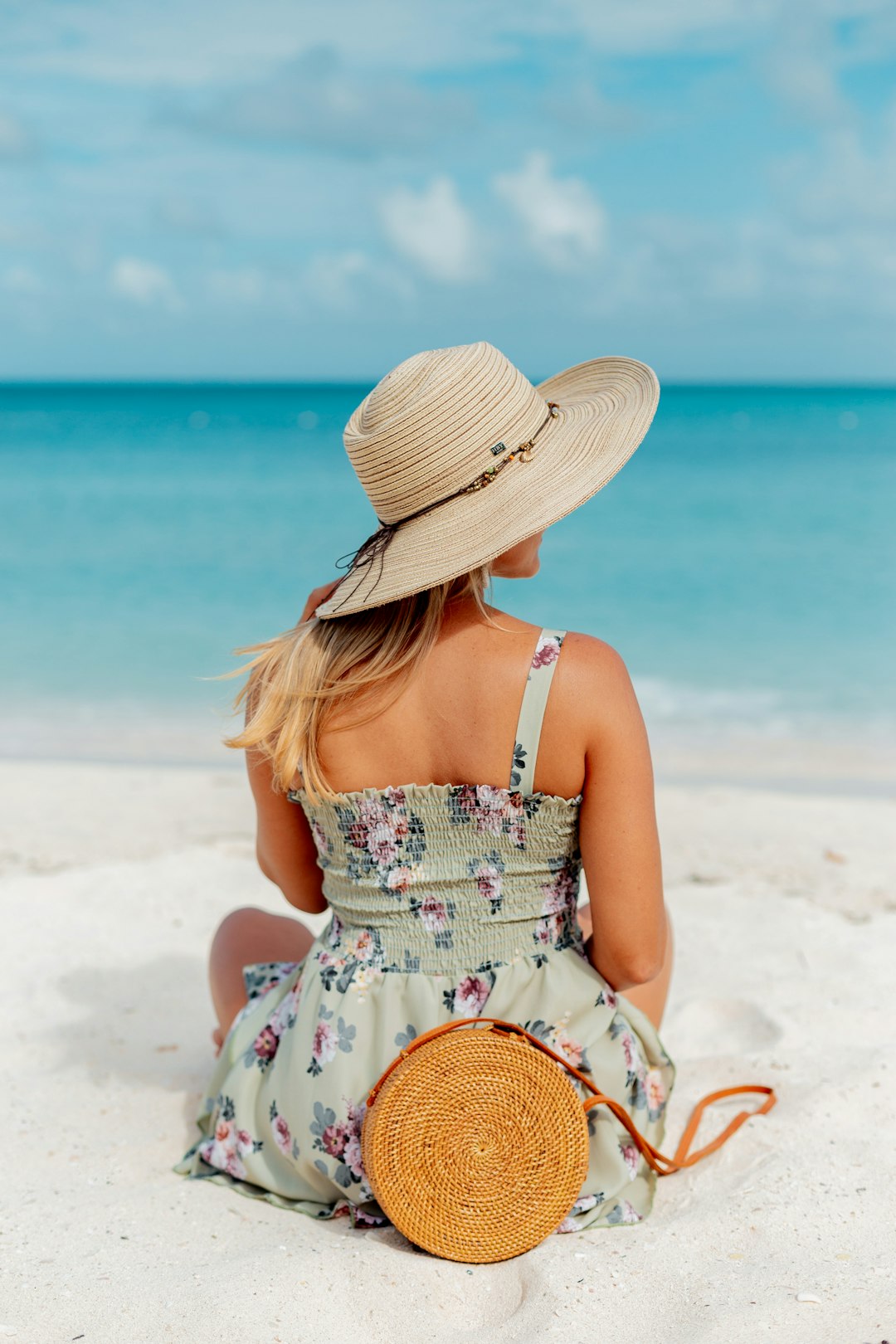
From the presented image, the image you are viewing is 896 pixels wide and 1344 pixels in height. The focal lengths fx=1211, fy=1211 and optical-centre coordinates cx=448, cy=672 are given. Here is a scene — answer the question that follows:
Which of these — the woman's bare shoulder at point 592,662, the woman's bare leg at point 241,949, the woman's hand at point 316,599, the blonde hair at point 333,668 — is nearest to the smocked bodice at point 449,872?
the blonde hair at point 333,668

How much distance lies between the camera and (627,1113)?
2.20 m

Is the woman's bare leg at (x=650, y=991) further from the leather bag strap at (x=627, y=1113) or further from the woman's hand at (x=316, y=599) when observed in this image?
the woman's hand at (x=316, y=599)

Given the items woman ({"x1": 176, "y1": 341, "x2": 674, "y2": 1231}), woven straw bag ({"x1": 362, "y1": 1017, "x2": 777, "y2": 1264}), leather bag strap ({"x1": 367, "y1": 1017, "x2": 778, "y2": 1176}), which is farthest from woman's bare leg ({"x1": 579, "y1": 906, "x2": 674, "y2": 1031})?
woven straw bag ({"x1": 362, "y1": 1017, "x2": 777, "y2": 1264})

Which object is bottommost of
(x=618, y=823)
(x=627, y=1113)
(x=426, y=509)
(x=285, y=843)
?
(x=627, y=1113)

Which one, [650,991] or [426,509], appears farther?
[650,991]

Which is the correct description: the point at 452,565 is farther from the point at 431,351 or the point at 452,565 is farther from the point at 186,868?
the point at 186,868

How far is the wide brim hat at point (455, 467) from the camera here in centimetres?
195

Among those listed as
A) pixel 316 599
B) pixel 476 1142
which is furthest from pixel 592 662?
pixel 476 1142

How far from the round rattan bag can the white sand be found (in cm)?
7

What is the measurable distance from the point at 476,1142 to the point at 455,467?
1099 mm

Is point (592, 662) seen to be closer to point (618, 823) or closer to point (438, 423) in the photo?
point (618, 823)

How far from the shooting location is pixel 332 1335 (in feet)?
5.92

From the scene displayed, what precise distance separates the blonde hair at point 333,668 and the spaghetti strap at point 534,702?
109 mm

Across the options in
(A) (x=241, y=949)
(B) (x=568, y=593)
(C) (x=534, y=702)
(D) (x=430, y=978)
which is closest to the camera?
(C) (x=534, y=702)
